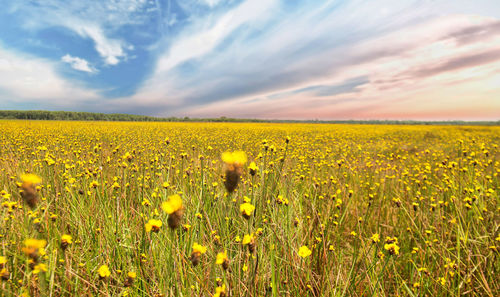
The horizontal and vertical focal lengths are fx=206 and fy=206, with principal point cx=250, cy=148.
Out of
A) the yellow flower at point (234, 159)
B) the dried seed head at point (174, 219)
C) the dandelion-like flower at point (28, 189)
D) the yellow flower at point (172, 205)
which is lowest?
the dried seed head at point (174, 219)

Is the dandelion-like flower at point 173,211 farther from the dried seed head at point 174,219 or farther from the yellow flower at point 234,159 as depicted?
the yellow flower at point 234,159

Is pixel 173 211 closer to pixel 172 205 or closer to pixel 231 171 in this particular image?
pixel 172 205

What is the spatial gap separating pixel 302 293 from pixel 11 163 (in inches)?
252

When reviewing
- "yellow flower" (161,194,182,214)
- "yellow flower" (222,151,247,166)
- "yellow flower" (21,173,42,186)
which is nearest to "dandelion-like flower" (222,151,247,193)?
"yellow flower" (222,151,247,166)

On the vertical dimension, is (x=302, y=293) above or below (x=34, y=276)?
below

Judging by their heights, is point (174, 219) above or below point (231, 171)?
below

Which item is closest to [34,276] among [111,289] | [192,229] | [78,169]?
[111,289]

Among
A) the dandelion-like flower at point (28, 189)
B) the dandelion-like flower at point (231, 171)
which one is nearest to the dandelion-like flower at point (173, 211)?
the dandelion-like flower at point (231, 171)

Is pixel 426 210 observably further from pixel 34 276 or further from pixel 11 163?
pixel 11 163

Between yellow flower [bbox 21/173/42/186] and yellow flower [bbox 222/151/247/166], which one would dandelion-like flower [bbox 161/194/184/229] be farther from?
yellow flower [bbox 21/173/42/186]

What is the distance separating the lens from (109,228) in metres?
2.10

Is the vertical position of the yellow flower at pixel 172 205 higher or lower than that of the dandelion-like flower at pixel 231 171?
lower

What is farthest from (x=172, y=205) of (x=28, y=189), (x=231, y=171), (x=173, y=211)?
(x=28, y=189)

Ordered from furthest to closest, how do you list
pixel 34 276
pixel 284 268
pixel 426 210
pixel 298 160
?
pixel 298 160
pixel 426 210
pixel 284 268
pixel 34 276
